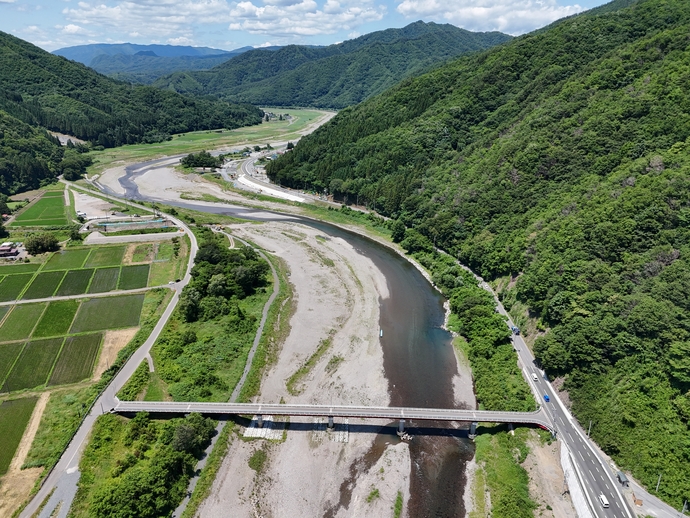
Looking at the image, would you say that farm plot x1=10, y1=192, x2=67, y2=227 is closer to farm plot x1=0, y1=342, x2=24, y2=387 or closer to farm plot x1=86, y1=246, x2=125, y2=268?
farm plot x1=86, y1=246, x2=125, y2=268

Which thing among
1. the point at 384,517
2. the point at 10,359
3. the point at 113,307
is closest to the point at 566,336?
the point at 384,517

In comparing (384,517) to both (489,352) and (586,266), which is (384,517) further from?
(586,266)

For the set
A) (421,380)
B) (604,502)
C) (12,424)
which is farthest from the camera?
(421,380)

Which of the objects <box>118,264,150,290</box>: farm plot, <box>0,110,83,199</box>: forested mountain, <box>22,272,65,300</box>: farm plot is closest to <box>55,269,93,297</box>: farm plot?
<box>22,272,65,300</box>: farm plot

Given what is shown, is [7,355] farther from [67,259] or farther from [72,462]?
[67,259]

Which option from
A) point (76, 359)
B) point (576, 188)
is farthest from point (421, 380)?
point (576, 188)

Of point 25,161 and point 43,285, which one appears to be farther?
point 25,161
